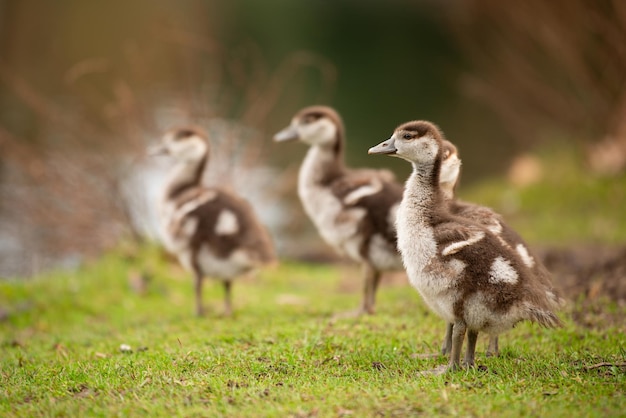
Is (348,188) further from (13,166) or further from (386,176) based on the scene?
(13,166)

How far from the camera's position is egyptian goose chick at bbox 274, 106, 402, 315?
8359mm

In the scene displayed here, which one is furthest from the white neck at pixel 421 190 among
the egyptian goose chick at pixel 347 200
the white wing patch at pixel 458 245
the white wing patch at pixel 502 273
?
the egyptian goose chick at pixel 347 200

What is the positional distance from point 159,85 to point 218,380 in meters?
19.7

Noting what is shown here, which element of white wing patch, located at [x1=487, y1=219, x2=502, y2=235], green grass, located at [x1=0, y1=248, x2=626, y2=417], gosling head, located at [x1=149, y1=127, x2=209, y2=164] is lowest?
green grass, located at [x1=0, y1=248, x2=626, y2=417]

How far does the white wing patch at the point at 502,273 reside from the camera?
5.58 meters

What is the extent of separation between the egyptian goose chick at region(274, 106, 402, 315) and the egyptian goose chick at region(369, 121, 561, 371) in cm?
210

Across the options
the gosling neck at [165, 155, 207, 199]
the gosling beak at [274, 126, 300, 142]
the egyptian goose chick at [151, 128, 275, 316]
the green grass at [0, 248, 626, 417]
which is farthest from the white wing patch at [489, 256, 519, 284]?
the gosling neck at [165, 155, 207, 199]

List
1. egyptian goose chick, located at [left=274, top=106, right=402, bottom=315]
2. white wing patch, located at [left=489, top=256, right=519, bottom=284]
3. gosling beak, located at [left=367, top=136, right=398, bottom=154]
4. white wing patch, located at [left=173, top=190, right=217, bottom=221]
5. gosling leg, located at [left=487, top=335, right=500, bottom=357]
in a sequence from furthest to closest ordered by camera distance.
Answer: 1. white wing patch, located at [left=173, top=190, right=217, bottom=221]
2. egyptian goose chick, located at [left=274, top=106, right=402, bottom=315]
3. gosling leg, located at [left=487, top=335, right=500, bottom=357]
4. gosling beak, located at [left=367, top=136, right=398, bottom=154]
5. white wing patch, located at [left=489, top=256, right=519, bottom=284]

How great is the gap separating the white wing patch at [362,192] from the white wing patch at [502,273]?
2.96 meters

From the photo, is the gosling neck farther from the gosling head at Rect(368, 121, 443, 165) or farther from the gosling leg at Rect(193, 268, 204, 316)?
the gosling head at Rect(368, 121, 443, 165)

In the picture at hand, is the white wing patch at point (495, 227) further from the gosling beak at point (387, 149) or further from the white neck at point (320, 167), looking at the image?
the white neck at point (320, 167)

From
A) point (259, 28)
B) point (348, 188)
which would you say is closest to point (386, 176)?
point (348, 188)

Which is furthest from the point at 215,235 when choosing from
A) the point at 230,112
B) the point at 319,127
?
the point at 230,112

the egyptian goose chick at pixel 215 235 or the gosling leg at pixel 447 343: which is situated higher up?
the egyptian goose chick at pixel 215 235
